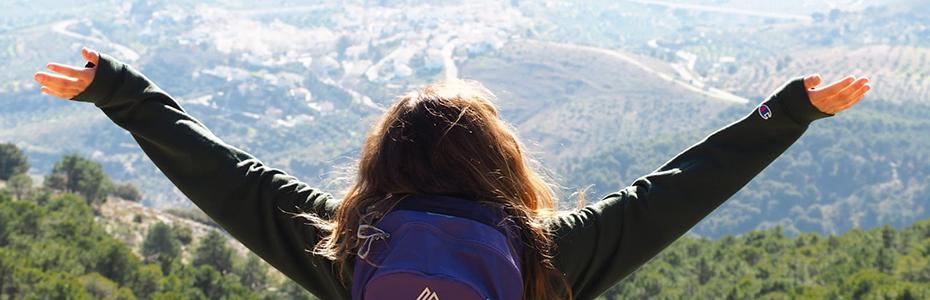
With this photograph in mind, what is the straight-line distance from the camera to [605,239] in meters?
2.52

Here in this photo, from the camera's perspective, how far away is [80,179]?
40094mm

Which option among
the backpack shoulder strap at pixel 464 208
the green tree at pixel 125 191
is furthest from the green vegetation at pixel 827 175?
the backpack shoulder strap at pixel 464 208

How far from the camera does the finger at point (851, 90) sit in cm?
259

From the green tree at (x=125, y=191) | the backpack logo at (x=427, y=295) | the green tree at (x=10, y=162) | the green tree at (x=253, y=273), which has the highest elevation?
the backpack logo at (x=427, y=295)

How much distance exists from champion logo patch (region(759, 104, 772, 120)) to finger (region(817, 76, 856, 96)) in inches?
5.3

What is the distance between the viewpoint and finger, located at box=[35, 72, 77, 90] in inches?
105

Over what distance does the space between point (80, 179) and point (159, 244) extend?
8.09 metres

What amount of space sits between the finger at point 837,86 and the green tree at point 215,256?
33063 millimetres

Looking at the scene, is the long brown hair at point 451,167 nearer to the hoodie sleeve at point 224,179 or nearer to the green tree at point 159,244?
the hoodie sleeve at point 224,179

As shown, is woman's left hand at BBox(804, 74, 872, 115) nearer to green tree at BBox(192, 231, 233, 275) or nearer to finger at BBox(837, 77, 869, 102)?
finger at BBox(837, 77, 869, 102)

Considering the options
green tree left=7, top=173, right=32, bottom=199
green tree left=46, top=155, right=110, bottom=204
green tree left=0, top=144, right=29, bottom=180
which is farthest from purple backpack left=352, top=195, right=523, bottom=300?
green tree left=0, top=144, right=29, bottom=180

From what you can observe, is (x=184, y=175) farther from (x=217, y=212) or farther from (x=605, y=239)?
(x=605, y=239)

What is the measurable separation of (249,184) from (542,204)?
0.80 meters

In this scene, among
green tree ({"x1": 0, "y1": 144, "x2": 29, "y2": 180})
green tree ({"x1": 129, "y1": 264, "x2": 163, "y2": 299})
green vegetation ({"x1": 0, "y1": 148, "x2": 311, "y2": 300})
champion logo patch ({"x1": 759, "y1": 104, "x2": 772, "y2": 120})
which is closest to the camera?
champion logo patch ({"x1": 759, "y1": 104, "x2": 772, "y2": 120})
